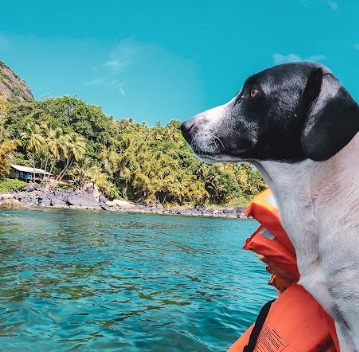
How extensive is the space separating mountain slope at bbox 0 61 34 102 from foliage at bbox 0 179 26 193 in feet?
338

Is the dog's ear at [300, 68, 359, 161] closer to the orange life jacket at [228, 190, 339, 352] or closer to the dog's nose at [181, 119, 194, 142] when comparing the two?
the dog's nose at [181, 119, 194, 142]

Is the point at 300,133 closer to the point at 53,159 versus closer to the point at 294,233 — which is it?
the point at 294,233

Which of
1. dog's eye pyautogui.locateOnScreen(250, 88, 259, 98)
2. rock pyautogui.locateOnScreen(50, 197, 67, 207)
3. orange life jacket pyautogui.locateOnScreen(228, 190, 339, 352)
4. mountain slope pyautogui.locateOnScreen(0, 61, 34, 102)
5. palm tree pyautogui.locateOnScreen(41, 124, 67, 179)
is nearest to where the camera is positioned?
dog's eye pyautogui.locateOnScreen(250, 88, 259, 98)

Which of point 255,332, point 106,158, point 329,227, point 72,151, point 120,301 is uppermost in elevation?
point 72,151

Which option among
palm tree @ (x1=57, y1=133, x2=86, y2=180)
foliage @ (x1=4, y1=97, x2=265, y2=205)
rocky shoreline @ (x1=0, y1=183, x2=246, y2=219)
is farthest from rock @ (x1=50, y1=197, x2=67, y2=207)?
palm tree @ (x1=57, y1=133, x2=86, y2=180)

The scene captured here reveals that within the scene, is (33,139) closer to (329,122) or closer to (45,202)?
(45,202)

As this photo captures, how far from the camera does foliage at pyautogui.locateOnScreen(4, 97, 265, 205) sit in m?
72.1

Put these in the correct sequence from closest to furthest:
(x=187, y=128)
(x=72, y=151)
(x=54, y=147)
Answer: (x=187, y=128) < (x=54, y=147) < (x=72, y=151)

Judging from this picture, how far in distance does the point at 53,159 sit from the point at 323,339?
72994 mm

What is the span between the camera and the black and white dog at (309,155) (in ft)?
6.95

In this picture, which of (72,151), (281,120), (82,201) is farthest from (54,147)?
(281,120)

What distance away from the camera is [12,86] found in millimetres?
173625

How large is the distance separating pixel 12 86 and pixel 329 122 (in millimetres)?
189850

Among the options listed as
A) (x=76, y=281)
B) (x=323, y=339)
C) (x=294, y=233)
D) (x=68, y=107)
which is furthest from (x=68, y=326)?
(x=68, y=107)
